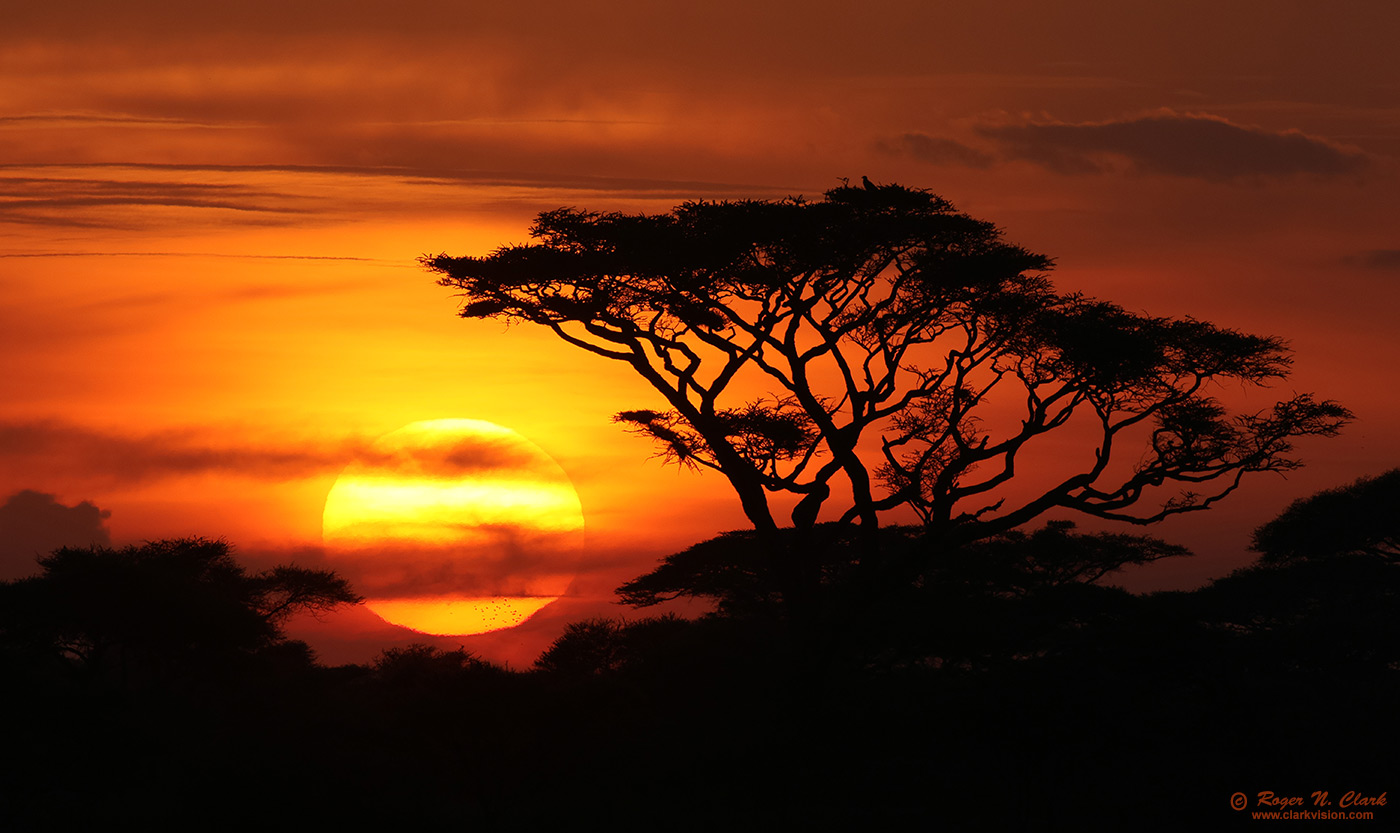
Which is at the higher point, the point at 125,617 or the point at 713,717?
the point at 125,617

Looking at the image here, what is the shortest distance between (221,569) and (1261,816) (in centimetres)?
2869

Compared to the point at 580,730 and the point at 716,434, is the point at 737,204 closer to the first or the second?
the point at 716,434

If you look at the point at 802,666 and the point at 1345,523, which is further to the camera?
the point at 1345,523

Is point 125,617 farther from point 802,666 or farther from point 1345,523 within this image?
point 1345,523

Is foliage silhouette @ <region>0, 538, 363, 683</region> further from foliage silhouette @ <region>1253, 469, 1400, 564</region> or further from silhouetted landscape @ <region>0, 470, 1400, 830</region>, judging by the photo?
foliage silhouette @ <region>1253, 469, 1400, 564</region>

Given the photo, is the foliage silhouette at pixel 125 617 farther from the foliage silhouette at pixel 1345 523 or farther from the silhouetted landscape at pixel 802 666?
the foliage silhouette at pixel 1345 523

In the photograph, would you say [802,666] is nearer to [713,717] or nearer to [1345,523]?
[713,717]

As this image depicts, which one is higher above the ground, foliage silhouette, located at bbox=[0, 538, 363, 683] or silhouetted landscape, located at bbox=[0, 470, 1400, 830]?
foliage silhouette, located at bbox=[0, 538, 363, 683]

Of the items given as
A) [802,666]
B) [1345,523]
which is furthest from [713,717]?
[1345,523]

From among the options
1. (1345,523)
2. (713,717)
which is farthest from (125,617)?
(1345,523)

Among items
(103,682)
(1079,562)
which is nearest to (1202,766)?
(1079,562)

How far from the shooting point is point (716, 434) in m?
29.2

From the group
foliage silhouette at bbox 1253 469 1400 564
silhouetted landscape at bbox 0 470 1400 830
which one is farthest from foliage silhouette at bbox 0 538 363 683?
foliage silhouette at bbox 1253 469 1400 564

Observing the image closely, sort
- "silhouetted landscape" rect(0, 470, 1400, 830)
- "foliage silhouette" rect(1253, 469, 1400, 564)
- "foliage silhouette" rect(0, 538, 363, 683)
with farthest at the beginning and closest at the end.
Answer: "foliage silhouette" rect(1253, 469, 1400, 564) → "foliage silhouette" rect(0, 538, 363, 683) → "silhouetted landscape" rect(0, 470, 1400, 830)
